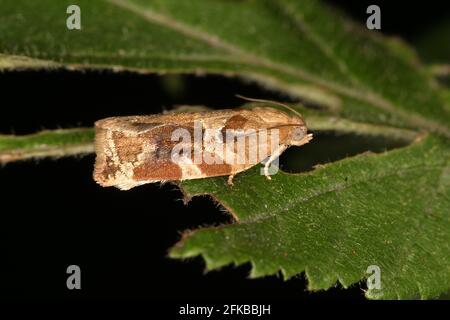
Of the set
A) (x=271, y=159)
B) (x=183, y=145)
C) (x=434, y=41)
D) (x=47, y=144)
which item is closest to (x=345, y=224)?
(x=271, y=159)

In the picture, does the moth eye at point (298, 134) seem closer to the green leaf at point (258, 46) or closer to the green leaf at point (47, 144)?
the green leaf at point (258, 46)

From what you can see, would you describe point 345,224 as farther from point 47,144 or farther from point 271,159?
point 47,144

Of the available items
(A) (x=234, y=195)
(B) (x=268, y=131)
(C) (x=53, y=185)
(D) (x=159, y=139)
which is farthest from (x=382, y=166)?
(C) (x=53, y=185)

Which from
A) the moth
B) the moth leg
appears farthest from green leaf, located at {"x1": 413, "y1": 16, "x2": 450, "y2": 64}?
the moth

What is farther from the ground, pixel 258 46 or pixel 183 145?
pixel 258 46

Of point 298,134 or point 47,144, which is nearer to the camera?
point 47,144

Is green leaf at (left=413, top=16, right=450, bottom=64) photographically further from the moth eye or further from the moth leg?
the moth leg

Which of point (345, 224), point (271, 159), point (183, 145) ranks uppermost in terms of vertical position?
point (183, 145)

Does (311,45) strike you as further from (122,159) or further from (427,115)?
(122,159)
